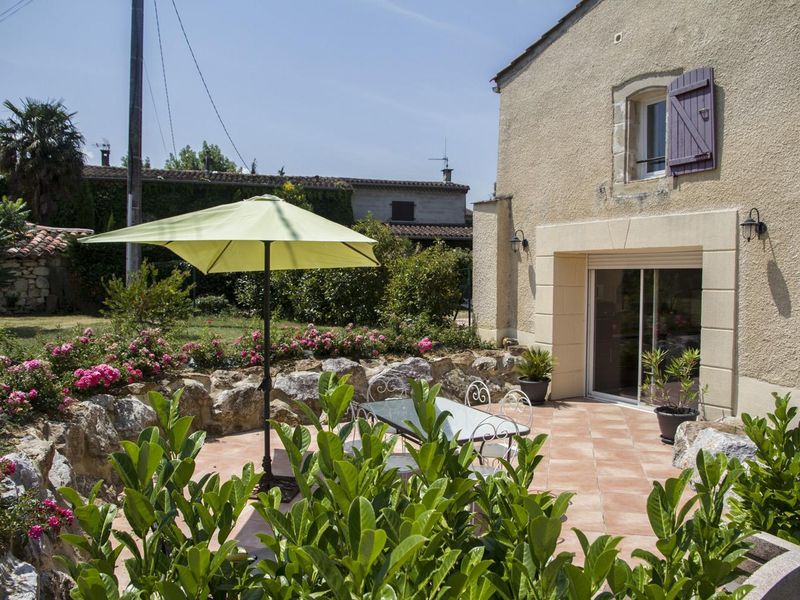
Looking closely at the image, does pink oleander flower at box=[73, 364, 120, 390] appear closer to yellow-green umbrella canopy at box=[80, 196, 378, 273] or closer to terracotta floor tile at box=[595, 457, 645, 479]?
yellow-green umbrella canopy at box=[80, 196, 378, 273]

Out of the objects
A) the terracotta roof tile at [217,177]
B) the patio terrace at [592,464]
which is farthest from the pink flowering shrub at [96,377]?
the terracotta roof tile at [217,177]

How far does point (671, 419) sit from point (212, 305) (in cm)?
1264

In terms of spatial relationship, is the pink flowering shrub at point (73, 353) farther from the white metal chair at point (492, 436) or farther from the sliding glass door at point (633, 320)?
the sliding glass door at point (633, 320)

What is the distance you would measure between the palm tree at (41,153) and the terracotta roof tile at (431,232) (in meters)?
12.1

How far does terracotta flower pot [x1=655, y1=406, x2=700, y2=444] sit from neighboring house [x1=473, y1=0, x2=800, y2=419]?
0.37m

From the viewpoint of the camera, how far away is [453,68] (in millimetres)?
12539

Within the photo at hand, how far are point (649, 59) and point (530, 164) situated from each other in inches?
99.1

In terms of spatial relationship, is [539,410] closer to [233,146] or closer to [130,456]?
[130,456]

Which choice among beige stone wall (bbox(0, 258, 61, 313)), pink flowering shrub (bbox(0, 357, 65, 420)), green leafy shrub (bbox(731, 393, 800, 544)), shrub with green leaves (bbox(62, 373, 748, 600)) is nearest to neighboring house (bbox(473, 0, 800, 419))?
green leafy shrub (bbox(731, 393, 800, 544))

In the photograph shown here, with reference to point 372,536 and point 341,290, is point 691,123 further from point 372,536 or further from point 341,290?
point 372,536

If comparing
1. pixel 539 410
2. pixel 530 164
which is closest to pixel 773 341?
pixel 539 410

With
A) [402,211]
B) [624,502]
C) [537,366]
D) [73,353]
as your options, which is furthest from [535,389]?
[402,211]

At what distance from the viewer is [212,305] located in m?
17.0

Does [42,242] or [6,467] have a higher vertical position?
[42,242]
